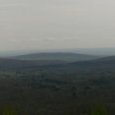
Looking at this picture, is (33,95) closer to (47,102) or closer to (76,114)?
(47,102)

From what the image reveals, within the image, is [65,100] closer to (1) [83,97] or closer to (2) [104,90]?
(1) [83,97]

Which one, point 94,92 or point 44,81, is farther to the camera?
point 44,81

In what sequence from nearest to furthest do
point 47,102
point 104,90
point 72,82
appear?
point 47,102 < point 104,90 < point 72,82

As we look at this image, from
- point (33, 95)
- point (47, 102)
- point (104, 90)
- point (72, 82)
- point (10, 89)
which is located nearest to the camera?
point (47, 102)

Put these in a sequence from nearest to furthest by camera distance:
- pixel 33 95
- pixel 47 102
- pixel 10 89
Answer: pixel 47 102
pixel 33 95
pixel 10 89

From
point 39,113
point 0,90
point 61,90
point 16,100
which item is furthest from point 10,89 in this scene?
point 39,113

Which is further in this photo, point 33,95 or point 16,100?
point 33,95

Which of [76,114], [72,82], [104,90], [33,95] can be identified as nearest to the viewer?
[76,114]

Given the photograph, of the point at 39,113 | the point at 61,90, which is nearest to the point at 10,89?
the point at 61,90
